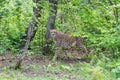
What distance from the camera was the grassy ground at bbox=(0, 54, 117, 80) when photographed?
9250mm

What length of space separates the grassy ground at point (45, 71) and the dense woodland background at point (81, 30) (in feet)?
0.12

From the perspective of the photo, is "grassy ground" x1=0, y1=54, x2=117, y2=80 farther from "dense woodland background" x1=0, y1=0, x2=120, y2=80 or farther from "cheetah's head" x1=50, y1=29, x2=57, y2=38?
"cheetah's head" x1=50, y1=29, x2=57, y2=38

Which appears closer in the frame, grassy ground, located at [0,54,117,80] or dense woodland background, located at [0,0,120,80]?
grassy ground, located at [0,54,117,80]

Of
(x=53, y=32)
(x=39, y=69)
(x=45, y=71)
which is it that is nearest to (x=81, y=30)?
(x=53, y=32)

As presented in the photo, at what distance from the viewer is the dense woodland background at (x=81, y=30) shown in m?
11.3

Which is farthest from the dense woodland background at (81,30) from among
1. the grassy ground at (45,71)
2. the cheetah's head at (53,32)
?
the cheetah's head at (53,32)

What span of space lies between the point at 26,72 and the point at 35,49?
428 cm

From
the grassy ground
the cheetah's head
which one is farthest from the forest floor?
the cheetah's head

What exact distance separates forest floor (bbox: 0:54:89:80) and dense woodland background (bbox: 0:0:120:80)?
0.29 ft

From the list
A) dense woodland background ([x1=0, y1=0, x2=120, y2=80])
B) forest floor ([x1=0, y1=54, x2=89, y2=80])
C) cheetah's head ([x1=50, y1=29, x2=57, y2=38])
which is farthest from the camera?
cheetah's head ([x1=50, y1=29, x2=57, y2=38])

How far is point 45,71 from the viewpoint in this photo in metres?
10.3

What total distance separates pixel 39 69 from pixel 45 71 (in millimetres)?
356

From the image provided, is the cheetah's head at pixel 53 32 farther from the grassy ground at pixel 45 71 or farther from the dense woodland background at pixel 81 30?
the grassy ground at pixel 45 71

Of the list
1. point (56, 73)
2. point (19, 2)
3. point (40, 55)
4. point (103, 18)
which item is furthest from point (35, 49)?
point (19, 2)
